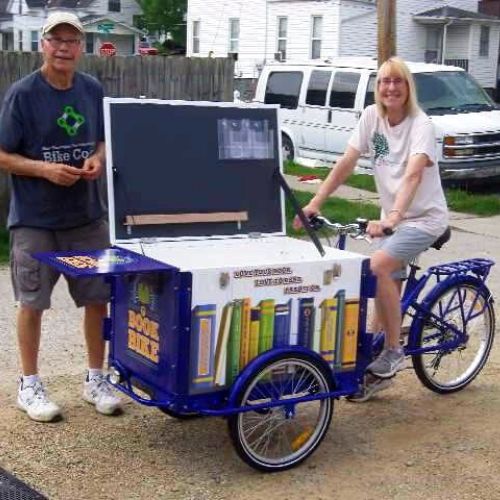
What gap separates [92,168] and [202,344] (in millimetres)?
1148

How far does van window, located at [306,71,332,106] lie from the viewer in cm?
1669

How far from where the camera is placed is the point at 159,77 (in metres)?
10.3

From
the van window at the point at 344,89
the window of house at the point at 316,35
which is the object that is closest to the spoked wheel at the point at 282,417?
the van window at the point at 344,89

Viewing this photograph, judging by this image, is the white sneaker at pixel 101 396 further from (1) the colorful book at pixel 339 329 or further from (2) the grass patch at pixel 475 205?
(2) the grass patch at pixel 475 205

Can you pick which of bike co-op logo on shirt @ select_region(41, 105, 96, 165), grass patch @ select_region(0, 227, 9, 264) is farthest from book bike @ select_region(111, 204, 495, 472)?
grass patch @ select_region(0, 227, 9, 264)

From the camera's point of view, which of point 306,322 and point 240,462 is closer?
point 306,322

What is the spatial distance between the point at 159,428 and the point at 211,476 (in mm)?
622

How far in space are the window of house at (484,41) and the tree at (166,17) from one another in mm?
19166

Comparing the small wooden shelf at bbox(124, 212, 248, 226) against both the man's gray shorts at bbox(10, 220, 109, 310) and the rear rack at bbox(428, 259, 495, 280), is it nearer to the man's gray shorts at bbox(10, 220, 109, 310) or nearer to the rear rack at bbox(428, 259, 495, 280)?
the man's gray shorts at bbox(10, 220, 109, 310)

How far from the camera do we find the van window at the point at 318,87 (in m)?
16.7

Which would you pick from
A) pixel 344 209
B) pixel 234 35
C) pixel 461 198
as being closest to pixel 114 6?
pixel 234 35

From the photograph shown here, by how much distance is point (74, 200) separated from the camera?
4887 millimetres

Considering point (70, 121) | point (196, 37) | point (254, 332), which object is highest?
point (196, 37)

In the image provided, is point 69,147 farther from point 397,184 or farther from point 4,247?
point 4,247
